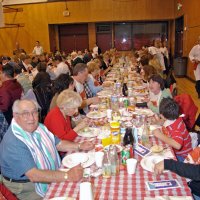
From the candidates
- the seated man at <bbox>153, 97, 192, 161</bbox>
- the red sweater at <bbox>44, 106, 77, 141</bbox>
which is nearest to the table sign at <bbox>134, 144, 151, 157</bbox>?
the seated man at <bbox>153, 97, 192, 161</bbox>

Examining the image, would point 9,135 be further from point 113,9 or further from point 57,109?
point 113,9

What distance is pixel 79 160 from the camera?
2.03 meters

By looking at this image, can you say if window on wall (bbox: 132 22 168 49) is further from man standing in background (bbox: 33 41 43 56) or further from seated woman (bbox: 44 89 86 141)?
seated woman (bbox: 44 89 86 141)

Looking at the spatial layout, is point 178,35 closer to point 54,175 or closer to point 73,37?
point 73,37

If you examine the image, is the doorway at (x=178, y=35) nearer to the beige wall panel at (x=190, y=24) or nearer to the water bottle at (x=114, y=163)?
the beige wall panel at (x=190, y=24)

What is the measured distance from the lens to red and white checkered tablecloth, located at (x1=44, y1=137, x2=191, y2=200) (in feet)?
5.16

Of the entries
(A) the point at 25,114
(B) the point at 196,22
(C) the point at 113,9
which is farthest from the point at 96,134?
(C) the point at 113,9

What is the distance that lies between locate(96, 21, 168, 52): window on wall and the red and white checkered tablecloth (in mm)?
13961

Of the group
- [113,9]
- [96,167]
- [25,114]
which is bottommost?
[96,167]

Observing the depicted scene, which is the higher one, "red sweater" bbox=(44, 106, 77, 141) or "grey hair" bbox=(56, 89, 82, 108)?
"grey hair" bbox=(56, 89, 82, 108)

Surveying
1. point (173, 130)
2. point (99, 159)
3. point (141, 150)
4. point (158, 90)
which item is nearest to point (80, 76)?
point (158, 90)

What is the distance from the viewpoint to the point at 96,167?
191 centimetres

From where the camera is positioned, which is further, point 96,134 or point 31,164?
point 96,134

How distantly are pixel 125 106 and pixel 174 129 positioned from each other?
47.3 inches
